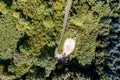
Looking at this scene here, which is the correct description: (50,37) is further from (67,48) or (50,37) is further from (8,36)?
(8,36)

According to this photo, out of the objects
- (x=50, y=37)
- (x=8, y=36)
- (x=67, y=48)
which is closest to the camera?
(x=50, y=37)

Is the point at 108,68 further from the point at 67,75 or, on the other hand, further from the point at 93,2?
the point at 93,2

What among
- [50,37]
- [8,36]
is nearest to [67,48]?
[50,37]

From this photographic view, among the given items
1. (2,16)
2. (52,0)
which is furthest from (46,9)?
(2,16)

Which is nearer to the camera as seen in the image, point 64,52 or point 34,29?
point 34,29

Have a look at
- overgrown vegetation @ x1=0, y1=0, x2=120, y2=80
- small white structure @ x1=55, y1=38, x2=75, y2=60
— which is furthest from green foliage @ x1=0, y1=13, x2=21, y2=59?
small white structure @ x1=55, y1=38, x2=75, y2=60

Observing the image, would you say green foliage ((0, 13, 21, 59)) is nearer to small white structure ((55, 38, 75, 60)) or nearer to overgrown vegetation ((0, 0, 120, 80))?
overgrown vegetation ((0, 0, 120, 80))

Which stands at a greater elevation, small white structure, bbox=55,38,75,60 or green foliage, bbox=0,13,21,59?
green foliage, bbox=0,13,21,59

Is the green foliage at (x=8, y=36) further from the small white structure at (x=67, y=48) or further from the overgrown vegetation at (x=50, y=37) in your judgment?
the small white structure at (x=67, y=48)
